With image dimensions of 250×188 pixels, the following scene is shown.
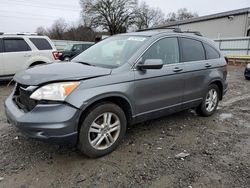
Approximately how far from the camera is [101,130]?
3266 mm

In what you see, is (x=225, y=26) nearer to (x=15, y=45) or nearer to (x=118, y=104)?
(x=15, y=45)

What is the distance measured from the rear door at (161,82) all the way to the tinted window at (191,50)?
0.19 metres

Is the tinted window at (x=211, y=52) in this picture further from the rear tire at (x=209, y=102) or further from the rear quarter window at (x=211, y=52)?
the rear tire at (x=209, y=102)

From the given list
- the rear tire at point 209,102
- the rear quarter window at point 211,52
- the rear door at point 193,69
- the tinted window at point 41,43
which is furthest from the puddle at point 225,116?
the tinted window at point 41,43

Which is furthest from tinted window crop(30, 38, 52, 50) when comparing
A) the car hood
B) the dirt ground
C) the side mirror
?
the side mirror

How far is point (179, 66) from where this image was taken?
4199 mm

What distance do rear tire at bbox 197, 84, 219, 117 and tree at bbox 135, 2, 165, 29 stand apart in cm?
4389

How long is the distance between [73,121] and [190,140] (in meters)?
2.08

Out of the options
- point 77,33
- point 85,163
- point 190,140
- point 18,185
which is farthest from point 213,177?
point 77,33

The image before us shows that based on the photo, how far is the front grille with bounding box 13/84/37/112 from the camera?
2.98 m

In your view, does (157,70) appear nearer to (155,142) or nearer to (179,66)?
(179,66)

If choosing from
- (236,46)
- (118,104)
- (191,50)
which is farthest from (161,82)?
(236,46)

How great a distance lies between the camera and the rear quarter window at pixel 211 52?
496 centimetres

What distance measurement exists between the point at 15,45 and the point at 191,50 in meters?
6.39
